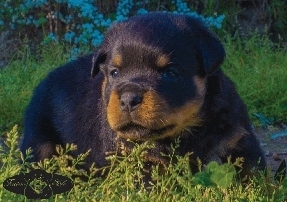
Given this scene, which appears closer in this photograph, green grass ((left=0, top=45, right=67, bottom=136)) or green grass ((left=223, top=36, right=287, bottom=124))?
green grass ((left=0, top=45, right=67, bottom=136))

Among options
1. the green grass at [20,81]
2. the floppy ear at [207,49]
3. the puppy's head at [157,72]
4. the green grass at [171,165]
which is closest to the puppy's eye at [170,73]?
the puppy's head at [157,72]

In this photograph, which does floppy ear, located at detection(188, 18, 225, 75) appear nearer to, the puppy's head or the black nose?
the puppy's head

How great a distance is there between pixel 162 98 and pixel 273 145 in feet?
8.09

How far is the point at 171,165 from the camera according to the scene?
354cm

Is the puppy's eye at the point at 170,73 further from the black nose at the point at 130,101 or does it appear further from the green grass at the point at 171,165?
the green grass at the point at 171,165

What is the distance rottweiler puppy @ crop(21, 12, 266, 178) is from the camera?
142 inches

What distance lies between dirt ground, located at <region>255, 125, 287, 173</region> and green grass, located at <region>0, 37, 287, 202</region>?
26cm

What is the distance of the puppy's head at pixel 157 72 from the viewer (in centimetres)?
356

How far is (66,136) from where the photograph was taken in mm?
4535

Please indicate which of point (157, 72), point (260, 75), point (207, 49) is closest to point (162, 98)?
point (157, 72)

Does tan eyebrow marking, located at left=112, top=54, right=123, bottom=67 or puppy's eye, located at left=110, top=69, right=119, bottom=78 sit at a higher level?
tan eyebrow marking, located at left=112, top=54, right=123, bottom=67

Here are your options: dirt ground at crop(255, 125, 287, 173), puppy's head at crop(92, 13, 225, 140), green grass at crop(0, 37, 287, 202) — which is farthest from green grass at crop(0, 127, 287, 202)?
dirt ground at crop(255, 125, 287, 173)

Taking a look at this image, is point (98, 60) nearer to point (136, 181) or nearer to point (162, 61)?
point (162, 61)

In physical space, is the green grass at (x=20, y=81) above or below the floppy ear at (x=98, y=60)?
below
